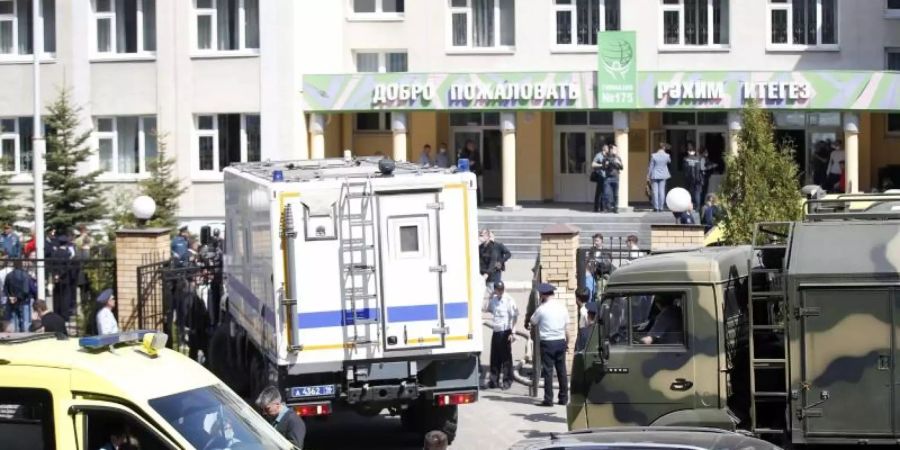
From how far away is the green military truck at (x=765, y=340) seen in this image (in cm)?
1305

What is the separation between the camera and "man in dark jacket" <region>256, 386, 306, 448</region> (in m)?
12.8

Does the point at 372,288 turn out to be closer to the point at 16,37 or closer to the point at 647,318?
the point at 647,318

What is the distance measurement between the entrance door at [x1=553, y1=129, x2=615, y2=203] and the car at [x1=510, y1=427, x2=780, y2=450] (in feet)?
101

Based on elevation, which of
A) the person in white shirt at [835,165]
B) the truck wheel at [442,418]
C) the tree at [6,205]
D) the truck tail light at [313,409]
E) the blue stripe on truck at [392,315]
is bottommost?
the truck wheel at [442,418]

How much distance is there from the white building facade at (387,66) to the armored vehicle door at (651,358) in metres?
22.2

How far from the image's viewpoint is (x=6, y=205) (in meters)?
33.5

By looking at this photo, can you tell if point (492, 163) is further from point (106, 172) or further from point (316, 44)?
point (106, 172)

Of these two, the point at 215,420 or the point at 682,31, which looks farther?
the point at 682,31

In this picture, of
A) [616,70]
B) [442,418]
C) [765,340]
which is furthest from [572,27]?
[765,340]

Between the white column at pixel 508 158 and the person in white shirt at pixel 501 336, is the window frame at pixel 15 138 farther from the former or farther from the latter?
the person in white shirt at pixel 501 336

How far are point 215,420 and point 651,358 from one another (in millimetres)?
4903

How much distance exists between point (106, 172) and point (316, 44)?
243 inches

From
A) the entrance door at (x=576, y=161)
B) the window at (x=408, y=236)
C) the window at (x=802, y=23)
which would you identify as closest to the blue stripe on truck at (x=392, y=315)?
the window at (x=408, y=236)

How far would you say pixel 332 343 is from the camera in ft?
52.9
